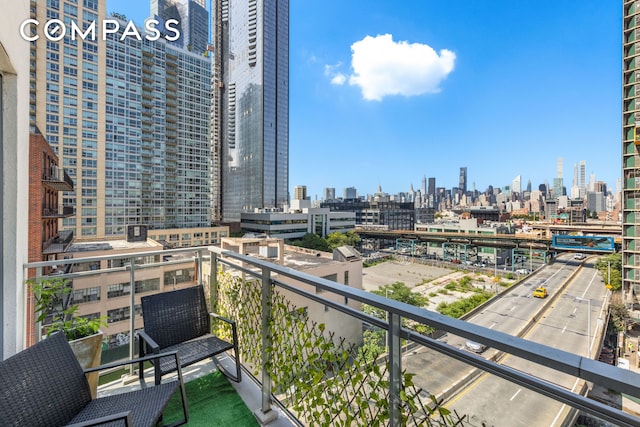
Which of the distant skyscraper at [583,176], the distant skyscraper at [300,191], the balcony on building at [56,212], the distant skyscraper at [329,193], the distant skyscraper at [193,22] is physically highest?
the distant skyscraper at [193,22]

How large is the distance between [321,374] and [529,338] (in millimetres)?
18484

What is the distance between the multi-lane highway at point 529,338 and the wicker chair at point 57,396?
145cm

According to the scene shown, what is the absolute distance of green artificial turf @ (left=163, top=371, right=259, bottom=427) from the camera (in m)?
2.09

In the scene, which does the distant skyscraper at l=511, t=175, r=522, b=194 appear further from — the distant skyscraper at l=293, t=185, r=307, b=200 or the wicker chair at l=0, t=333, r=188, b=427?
the wicker chair at l=0, t=333, r=188, b=427

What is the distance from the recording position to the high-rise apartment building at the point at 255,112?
2355 inches

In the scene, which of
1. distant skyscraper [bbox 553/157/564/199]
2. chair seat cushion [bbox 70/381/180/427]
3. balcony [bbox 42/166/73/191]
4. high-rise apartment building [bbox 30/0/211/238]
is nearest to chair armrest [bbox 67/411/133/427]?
chair seat cushion [bbox 70/381/180/427]

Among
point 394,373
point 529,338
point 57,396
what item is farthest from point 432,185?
point 57,396

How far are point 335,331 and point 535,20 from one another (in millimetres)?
34383

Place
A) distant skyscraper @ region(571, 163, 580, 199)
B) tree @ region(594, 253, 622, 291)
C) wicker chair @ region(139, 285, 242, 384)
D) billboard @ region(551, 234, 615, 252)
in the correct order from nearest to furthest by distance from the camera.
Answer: wicker chair @ region(139, 285, 242, 384) → tree @ region(594, 253, 622, 291) → billboard @ region(551, 234, 615, 252) → distant skyscraper @ region(571, 163, 580, 199)

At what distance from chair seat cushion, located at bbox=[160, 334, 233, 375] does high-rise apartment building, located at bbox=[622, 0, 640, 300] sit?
2489 centimetres

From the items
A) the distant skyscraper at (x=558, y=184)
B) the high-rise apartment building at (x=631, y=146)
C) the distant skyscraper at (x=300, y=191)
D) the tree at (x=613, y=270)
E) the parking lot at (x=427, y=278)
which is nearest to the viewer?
the high-rise apartment building at (x=631, y=146)

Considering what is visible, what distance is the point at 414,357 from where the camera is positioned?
4.14 feet

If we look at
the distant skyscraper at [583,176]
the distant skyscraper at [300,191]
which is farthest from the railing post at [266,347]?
the distant skyscraper at [583,176]

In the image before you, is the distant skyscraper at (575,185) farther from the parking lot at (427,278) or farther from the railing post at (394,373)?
the railing post at (394,373)
